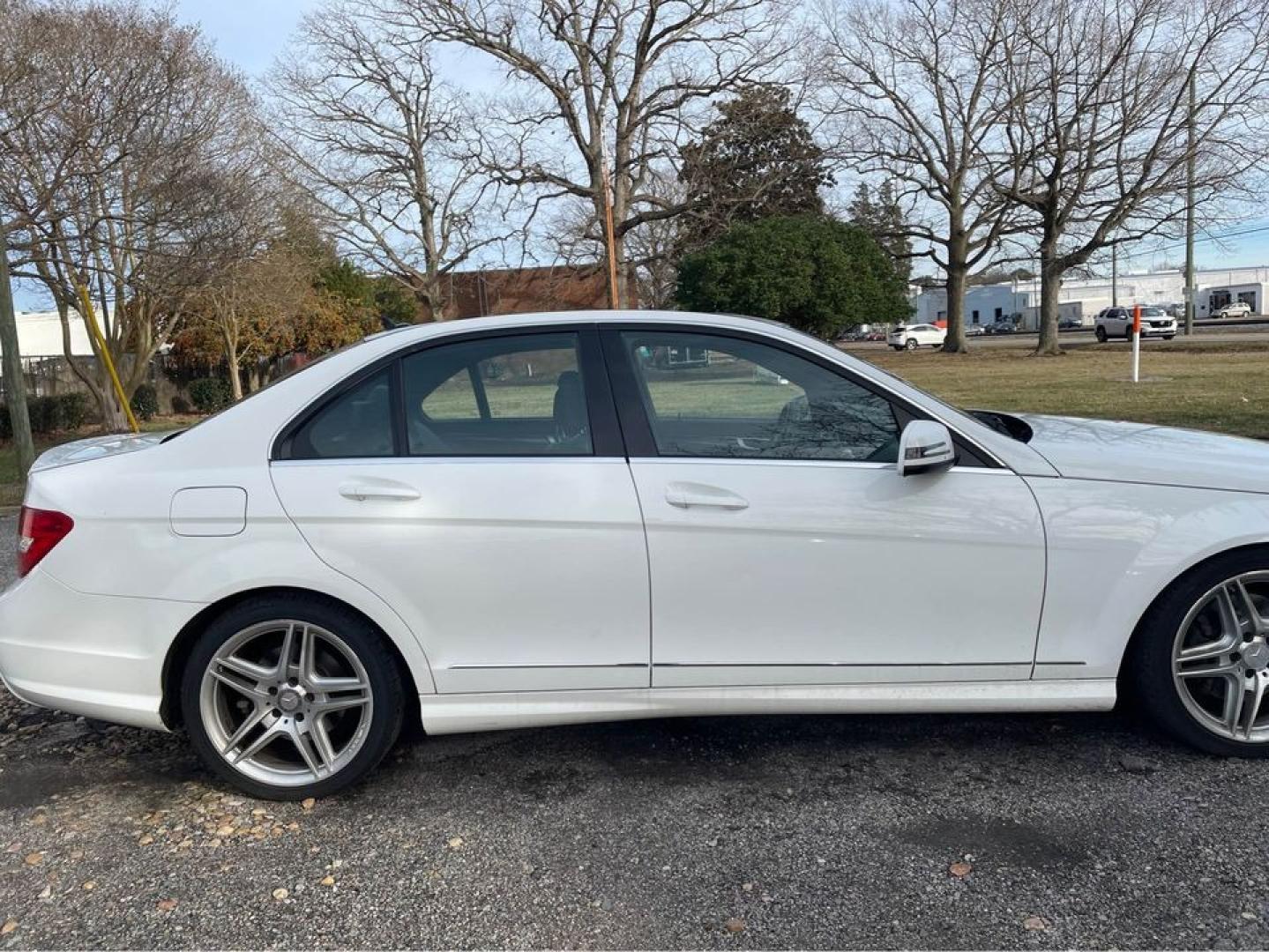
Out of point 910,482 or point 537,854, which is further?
point 910,482

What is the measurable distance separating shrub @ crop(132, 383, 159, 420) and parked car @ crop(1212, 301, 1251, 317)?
73.4m

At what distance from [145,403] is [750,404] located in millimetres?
25538

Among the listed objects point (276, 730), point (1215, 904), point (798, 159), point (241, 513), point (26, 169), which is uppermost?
point (798, 159)

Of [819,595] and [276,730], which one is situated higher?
[819,595]

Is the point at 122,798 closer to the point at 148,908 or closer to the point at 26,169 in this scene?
the point at 148,908

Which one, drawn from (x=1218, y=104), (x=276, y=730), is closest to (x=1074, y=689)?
(x=276, y=730)

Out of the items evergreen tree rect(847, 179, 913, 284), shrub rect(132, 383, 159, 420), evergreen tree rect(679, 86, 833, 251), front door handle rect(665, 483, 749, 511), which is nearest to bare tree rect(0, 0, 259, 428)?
shrub rect(132, 383, 159, 420)

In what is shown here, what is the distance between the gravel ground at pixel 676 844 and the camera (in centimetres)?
250

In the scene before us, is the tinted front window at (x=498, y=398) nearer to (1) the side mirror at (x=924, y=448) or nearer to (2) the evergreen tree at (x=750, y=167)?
(1) the side mirror at (x=924, y=448)

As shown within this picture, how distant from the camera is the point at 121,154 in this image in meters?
14.2

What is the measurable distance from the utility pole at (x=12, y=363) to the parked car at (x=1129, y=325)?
145 feet

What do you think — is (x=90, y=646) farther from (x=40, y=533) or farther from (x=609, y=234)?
(x=609, y=234)

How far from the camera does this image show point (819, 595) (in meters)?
3.07

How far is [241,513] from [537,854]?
56.1 inches
